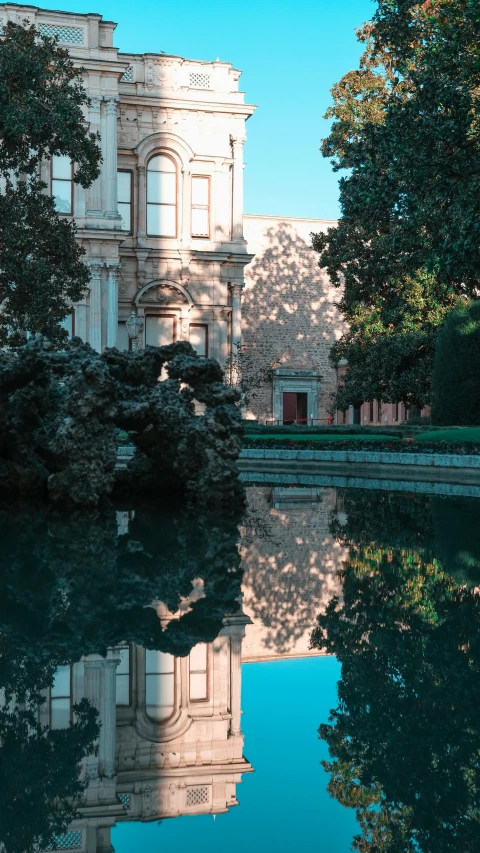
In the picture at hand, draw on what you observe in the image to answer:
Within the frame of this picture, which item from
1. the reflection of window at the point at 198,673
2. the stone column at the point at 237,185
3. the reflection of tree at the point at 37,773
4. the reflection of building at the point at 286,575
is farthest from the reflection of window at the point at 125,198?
the reflection of tree at the point at 37,773

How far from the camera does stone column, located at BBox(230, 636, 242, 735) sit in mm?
3119

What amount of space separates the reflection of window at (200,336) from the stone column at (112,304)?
4185mm

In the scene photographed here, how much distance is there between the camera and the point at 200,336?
35656 mm

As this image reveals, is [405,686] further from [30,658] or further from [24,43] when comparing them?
[24,43]

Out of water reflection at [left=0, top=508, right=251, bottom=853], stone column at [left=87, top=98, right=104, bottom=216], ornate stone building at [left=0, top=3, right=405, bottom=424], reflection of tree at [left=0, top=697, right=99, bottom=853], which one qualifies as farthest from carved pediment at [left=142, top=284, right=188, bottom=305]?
reflection of tree at [left=0, top=697, right=99, bottom=853]

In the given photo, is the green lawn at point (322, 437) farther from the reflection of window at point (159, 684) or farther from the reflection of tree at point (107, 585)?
the reflection of window at point (159, 684)

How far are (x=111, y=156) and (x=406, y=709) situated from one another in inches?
1212

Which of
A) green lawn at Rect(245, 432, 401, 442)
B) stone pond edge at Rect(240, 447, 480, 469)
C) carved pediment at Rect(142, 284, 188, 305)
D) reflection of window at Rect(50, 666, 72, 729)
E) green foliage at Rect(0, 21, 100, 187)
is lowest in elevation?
reflection of window at Rect(50, 666, 72, 729)

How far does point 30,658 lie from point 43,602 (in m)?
1.08

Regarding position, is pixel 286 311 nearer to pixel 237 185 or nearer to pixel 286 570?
pixel 237 185

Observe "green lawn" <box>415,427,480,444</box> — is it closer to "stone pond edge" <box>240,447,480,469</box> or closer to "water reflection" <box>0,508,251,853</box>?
"stone pond edge" <box>240,447,480,469</box>

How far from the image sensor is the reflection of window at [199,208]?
35312 millimetres

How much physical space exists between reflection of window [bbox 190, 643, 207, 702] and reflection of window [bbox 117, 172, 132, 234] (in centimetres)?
3175

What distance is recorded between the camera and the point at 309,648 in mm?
4121
